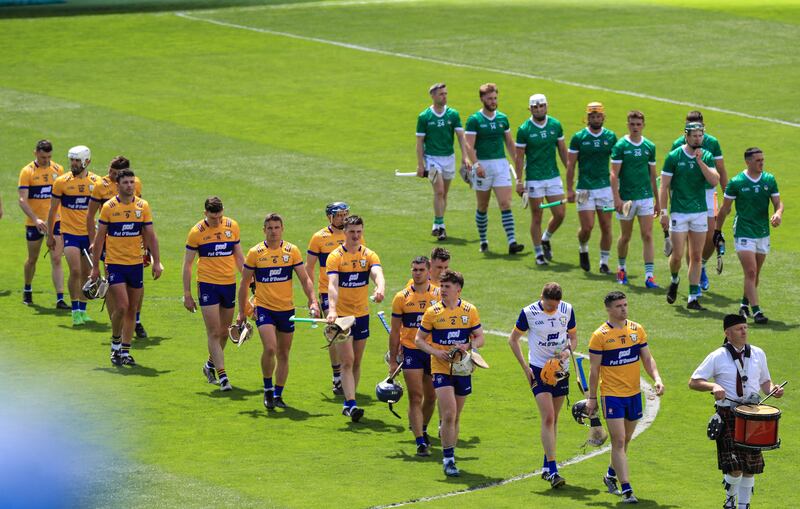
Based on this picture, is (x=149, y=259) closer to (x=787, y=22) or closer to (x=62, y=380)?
(x=62, y=380)

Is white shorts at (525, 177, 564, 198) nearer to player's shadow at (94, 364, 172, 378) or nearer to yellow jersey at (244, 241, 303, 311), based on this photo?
player's shadow at (94, 364, 172, 378)

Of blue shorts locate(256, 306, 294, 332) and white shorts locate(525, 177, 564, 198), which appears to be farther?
white shorts locate(525, 177, 564, 198)

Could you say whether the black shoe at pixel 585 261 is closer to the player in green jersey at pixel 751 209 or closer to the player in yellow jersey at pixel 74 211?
the player in green jersey at pixel 751 209

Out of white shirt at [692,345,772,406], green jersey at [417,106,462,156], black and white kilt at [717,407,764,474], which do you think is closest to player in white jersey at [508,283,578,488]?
white shirt at [692,345,772,406]

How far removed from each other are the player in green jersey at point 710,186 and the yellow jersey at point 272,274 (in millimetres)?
7549

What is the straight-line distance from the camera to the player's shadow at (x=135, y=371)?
20562 mm

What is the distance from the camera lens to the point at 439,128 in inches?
1096

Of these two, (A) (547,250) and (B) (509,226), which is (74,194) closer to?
(B) (509,226)

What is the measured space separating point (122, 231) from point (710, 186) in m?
9.01

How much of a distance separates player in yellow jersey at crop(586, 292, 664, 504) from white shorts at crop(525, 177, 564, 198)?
417 inches

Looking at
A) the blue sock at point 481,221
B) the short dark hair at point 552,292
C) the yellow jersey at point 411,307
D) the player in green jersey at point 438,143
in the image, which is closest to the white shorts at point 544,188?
the blue sock at point 481,221

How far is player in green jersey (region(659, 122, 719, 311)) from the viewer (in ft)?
75.5

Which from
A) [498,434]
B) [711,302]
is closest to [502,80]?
[711,302]

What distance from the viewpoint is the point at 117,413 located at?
18719 millimetres
